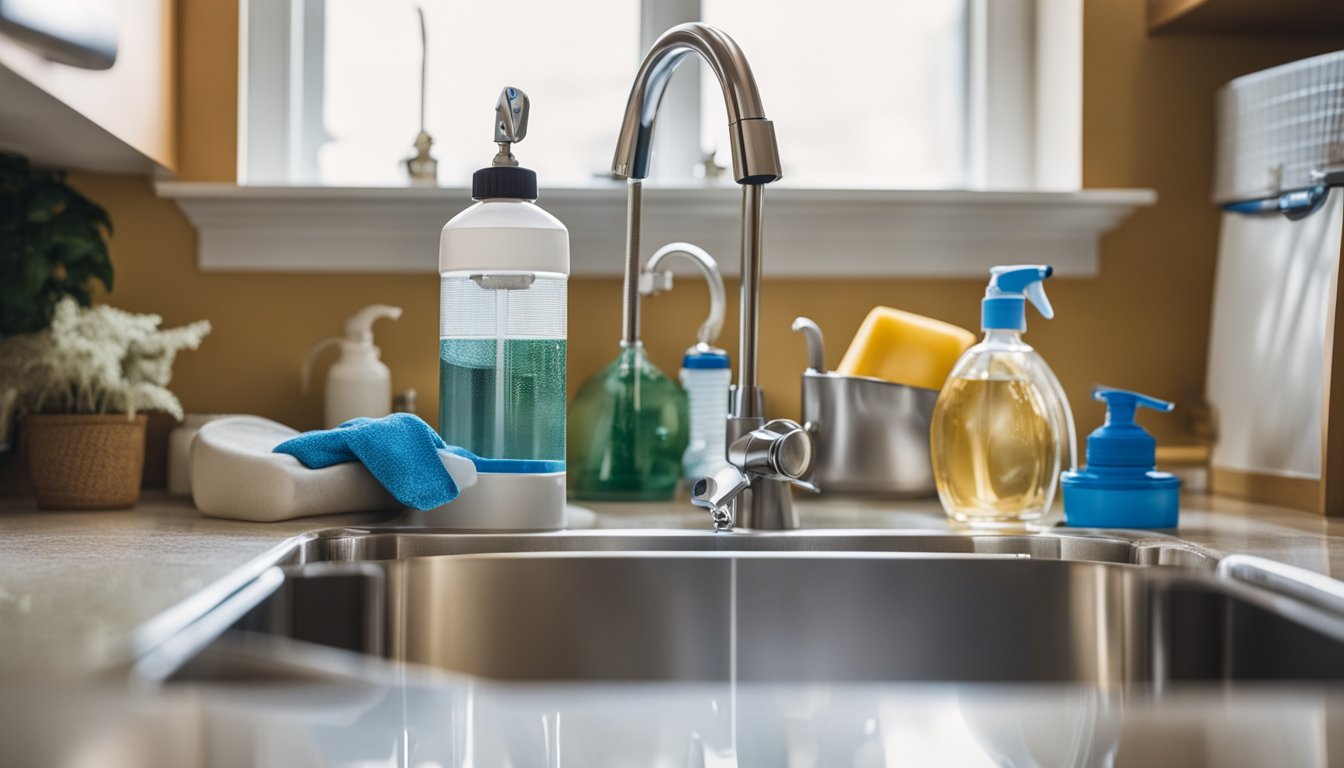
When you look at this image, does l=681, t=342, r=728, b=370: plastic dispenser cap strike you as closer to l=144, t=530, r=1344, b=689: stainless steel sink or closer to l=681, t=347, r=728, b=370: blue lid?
l=681, t=347, r=728, b=370: blue lid

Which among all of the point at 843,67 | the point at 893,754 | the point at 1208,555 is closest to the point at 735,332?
the point at 843,67

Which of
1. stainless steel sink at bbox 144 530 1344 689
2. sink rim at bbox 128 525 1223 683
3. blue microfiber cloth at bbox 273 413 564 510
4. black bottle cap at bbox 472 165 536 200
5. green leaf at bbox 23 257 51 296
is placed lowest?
stainless steel sink at bbox 144 530 1344 689

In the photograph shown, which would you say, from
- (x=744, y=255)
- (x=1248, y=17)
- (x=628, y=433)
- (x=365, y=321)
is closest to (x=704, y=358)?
(x=628, y=433)

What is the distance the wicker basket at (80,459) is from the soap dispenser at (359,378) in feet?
0.65

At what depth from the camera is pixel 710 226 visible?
4.25 ft

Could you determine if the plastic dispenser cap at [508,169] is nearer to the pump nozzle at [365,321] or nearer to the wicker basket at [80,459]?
the pump nozzle at [365,321]

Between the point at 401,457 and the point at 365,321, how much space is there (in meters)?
0.33

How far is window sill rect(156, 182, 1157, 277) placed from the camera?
1.25 meters

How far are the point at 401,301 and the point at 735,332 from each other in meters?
0.37

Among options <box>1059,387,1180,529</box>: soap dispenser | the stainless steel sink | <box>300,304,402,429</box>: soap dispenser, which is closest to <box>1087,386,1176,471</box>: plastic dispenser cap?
<box>1059,387,1180,529</box>: soap dispenser

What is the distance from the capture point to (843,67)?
1.40 meters

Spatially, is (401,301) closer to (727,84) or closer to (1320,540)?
(727,84)

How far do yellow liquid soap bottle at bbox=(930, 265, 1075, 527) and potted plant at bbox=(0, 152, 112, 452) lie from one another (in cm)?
85

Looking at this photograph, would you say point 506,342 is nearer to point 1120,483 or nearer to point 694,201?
point 694,201
